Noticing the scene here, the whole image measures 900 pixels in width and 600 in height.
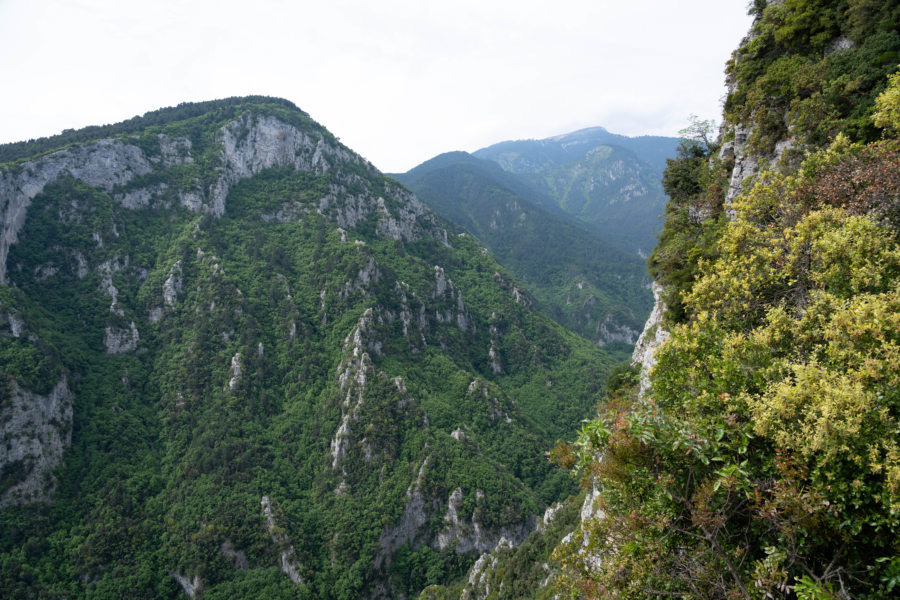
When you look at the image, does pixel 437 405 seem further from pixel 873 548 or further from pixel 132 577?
pixel 873 548

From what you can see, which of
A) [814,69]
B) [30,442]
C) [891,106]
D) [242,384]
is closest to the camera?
[891,106]

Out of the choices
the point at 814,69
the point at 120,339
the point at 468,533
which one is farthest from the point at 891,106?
the point at 120,339

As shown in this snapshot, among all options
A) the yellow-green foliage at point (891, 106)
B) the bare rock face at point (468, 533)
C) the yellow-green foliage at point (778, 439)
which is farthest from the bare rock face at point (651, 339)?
the bare rock face at point (468, 533)

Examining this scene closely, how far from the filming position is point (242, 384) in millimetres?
102625

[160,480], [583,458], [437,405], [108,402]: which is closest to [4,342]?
[108,402]

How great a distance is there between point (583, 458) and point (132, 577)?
98.6m

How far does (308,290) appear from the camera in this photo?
12694cm

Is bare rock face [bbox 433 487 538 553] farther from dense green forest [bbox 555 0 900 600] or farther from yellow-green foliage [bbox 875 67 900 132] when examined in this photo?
yellow-green foliage [bbox 875 67 900 132]

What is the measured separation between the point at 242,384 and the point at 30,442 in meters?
38.6

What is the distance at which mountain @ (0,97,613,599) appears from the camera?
75250mm

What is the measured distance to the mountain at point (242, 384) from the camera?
7525 centimetres

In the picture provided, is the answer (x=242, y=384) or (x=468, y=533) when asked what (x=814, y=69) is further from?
(x=242, y=384)

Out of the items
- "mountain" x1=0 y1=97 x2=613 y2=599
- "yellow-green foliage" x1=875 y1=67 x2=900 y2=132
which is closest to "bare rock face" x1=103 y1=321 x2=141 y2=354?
"mountain" x1=0 y1=97 x2=613 y2=599

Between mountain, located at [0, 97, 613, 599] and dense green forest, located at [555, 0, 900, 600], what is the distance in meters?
83.1
